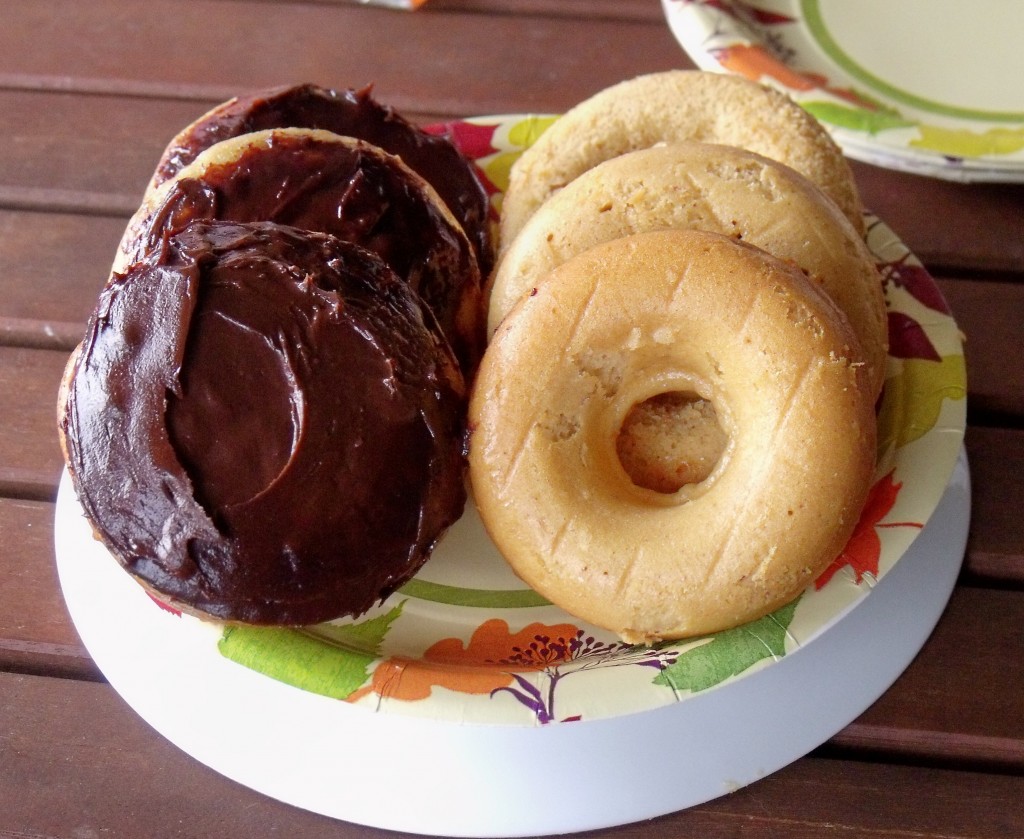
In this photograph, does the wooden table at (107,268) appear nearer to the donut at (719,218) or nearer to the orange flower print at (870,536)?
the orange flower print at (870,536)

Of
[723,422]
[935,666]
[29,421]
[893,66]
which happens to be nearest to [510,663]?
[723,422]

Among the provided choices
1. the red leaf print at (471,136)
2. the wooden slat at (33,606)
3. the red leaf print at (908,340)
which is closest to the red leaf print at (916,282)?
the red leaf print at (908,340)

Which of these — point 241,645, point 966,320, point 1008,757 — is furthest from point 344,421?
point 966,320

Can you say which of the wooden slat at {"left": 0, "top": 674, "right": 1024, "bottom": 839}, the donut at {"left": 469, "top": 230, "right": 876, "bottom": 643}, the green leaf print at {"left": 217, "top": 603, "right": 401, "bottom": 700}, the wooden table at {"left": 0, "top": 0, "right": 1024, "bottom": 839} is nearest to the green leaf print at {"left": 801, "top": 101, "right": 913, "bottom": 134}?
the wooden table at {"left": 0, "top": 0, "right": 1024, "bottom": 839}

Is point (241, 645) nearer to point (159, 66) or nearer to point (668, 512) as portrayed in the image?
point (668, 512)

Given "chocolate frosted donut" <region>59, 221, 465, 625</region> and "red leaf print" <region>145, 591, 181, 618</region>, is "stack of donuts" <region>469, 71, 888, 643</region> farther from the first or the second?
"red leaf print" <region>145, 591, 181, 618</region>

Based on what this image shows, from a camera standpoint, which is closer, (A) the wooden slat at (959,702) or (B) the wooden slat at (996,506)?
(A) the wooden slat at (959,702)

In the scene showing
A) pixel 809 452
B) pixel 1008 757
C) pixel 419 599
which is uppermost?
pixel 809 452
